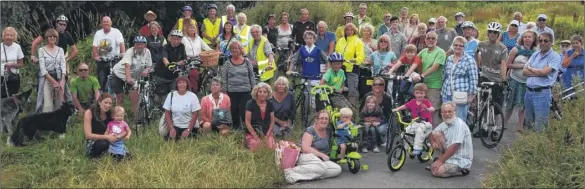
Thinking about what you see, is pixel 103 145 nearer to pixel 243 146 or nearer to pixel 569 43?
pixel 243 146

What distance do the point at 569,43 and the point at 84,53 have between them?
8936 millimetres

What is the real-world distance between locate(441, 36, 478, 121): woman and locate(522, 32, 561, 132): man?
0.79 meters

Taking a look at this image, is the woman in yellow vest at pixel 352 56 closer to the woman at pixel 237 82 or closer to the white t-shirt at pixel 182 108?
the woman at pixel 237 82

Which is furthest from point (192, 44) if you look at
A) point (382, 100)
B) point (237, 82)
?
point (382, 100)

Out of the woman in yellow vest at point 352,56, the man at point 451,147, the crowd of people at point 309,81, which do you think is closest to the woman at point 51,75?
the crowd of people at point 309,81

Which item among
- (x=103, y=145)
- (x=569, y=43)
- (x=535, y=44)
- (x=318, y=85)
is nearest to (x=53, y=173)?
(x=103, y=145)

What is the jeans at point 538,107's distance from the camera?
858cm

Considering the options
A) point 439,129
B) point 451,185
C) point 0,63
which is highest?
point 0,63

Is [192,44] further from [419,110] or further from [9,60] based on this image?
[419,110]

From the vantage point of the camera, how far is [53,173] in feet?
25.2

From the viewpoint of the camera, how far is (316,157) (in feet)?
25.0

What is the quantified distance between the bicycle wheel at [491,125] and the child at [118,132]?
4.75 metres


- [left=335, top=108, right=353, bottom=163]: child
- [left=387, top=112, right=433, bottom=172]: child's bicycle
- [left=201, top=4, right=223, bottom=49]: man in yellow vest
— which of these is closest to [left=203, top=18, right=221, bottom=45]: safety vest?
[left=201, top=4, right=223, bottom=49]: man in yellow vest

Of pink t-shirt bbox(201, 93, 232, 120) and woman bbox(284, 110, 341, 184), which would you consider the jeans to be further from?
pink t-shirt bbox(201, 93, 232, 120)
